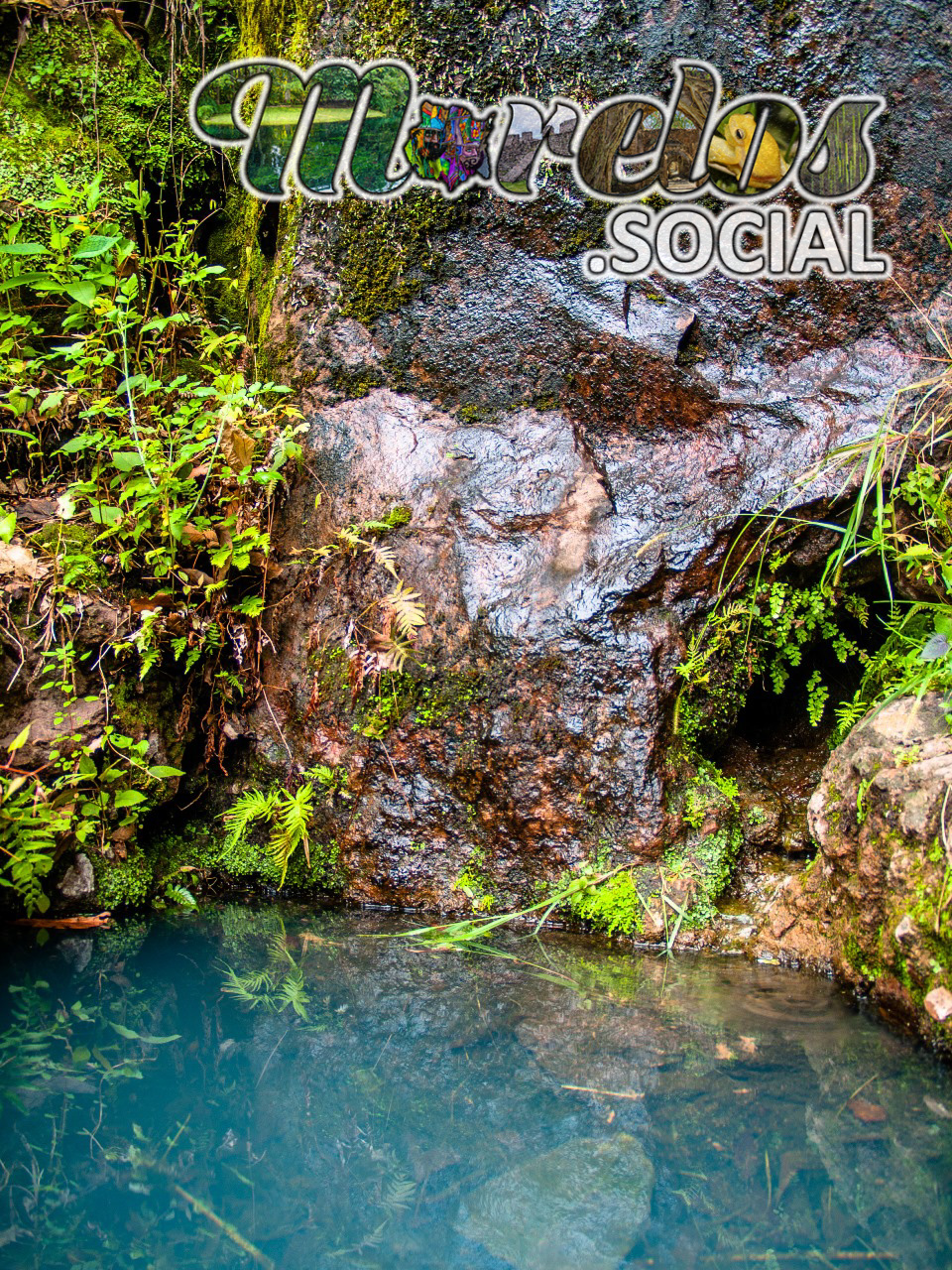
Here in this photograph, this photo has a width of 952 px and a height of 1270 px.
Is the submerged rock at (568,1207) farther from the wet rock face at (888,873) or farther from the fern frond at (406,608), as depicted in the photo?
the fern frond at (406,608)

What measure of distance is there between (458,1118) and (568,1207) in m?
0.36

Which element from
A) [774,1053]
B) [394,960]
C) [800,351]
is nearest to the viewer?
[774,1053]

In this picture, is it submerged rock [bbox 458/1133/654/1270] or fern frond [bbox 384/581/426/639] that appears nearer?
submerged rock [bbox 458/1133/654/1270]

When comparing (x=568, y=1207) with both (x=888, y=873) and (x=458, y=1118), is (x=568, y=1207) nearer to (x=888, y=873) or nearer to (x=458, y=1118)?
(x=458, y=1118)

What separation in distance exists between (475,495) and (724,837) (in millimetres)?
1746

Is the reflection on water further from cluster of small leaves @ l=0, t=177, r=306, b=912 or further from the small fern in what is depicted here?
cluster of small leaves @ l=0, t=177, r=306, b=912

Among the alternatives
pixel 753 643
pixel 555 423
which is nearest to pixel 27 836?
pixel 555 423

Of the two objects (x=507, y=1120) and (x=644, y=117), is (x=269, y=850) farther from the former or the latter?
(x=644, y=117)

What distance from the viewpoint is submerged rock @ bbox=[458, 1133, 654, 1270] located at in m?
1.85

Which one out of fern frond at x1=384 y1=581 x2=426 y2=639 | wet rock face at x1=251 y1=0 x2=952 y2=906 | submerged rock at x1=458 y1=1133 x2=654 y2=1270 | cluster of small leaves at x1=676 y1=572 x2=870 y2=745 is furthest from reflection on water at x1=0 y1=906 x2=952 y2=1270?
fern frond at x1=384 y1=581 x2=426 y2=639

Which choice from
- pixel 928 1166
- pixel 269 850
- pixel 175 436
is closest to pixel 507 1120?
pixel 928 1166

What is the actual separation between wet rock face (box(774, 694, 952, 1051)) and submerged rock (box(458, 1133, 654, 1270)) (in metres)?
1.01

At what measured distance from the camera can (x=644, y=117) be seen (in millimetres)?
3967

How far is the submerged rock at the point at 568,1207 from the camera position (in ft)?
6.08
